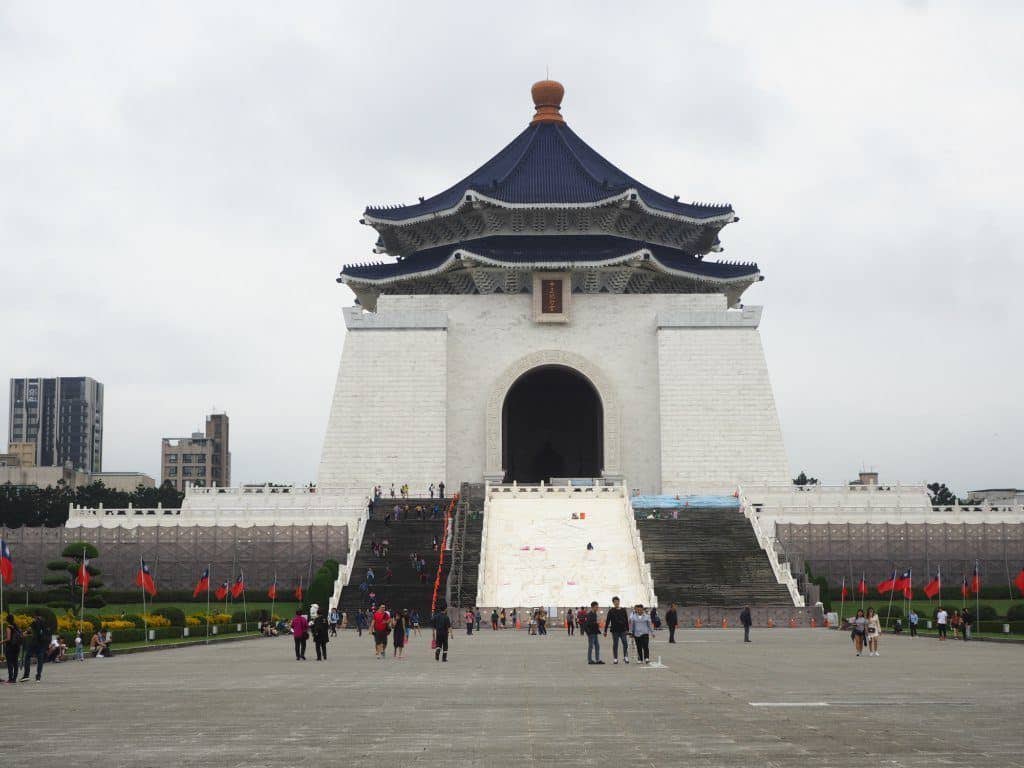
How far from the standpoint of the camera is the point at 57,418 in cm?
12662

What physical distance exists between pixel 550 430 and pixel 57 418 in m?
79.2

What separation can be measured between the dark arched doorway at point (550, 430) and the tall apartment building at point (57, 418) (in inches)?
2987

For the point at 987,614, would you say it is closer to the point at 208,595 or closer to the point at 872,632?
the point at 872,632

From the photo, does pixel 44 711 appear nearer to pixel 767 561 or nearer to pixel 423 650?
pixel 423 650

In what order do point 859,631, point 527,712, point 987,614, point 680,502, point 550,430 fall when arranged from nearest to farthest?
point 527,712 < point 859,631 < point 987,614 < point 680,502 < point 550,430

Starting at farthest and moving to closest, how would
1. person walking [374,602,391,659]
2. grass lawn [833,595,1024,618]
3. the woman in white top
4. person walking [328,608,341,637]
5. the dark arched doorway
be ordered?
the dark arched doorway
grass lawn [833,595,1024,618]
person walking [328,608,341,637]
person walking [374,602,391,659]
the woman in white top

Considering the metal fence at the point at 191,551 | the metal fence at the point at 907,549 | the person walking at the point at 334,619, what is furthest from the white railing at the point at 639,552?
the metal fence at the point at 191,551

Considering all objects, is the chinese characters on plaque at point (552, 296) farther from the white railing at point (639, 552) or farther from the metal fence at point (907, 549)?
the metal fence at point (907, 549)

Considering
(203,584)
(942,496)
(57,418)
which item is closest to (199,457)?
(57,418)

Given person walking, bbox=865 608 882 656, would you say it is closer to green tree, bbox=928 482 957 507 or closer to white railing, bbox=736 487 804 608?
white railing, bbox=736 487 804 608

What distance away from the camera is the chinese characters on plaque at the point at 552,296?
49531 mm

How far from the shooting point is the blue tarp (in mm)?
42188

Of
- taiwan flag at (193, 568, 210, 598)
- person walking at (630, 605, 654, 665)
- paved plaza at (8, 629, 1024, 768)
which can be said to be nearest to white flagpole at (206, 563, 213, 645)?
taiwan flag at (193, 568, 210, 598)

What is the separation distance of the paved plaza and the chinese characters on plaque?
29.1m
